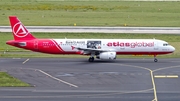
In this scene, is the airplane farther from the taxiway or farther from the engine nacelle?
the taxiway

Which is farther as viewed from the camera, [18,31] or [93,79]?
[18,31]

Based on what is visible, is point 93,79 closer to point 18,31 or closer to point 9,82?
point 9,82

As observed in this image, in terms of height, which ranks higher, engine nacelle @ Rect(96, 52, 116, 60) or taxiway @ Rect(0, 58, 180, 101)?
engine nacelle @ Rect(96, 52, 116, 60)

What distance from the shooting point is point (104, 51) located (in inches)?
2467

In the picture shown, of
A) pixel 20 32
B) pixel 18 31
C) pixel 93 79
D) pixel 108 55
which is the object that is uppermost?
pixel 18 31

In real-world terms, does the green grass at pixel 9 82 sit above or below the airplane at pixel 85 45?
below

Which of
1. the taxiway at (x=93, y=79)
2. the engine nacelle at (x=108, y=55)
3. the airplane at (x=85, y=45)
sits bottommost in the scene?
the taxiway at (x=93, y=79)

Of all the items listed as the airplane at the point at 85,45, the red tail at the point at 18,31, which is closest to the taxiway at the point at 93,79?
the airplane at the point at 85,45

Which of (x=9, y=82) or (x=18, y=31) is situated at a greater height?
(x=18, y=31)

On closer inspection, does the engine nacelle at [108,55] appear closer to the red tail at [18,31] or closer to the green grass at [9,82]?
the red tail at [18,31]

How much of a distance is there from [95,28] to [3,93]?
52.0m

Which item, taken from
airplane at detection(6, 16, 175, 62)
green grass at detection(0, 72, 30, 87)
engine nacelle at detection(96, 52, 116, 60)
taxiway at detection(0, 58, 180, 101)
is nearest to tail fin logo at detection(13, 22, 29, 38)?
airplane at detection(6, 16, 175, 62)

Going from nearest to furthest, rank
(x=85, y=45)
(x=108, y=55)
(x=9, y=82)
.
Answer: (x=9, y=82) < (x=108, y=55) < (x=85, y=45)

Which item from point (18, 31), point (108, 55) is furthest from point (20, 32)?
point (108, 55)
